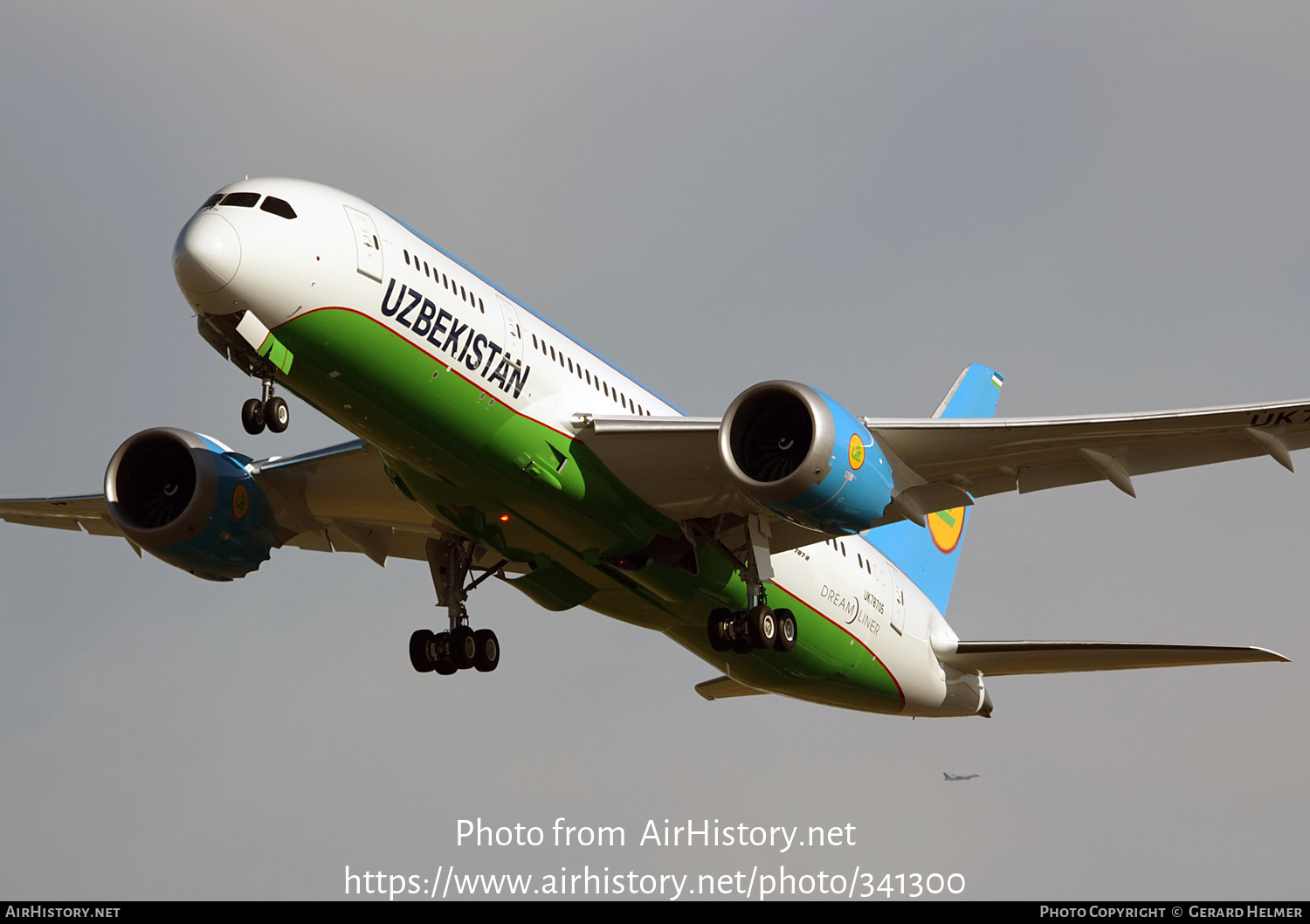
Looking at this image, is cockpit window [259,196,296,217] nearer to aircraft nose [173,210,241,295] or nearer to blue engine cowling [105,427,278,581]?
aircraft nose [173,210,241,295]

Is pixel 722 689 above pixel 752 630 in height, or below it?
above

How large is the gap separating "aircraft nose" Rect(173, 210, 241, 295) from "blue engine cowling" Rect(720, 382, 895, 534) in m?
6.90

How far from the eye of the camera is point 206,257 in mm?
18203

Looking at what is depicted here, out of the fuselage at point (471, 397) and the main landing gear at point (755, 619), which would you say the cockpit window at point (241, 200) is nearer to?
the fuselage at point (471, 397)

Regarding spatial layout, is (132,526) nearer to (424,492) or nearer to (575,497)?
(424,492)

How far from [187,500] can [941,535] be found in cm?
1589

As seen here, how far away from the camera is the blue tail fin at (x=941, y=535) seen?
1199 inches

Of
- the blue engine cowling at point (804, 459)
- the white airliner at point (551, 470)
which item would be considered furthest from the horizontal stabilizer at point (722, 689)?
the blue engine cowling at point (804, 459)

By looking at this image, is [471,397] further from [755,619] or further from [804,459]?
[755,619]

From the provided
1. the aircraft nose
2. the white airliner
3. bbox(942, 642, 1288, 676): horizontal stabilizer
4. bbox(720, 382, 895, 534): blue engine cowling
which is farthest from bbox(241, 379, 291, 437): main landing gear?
bbox(942, 642, 1288, 676): horizontal stabilizer

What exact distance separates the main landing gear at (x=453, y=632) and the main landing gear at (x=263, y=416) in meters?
6.40

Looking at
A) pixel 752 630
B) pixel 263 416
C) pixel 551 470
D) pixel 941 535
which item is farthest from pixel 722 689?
pixel 263 416

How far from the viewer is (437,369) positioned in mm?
19984
